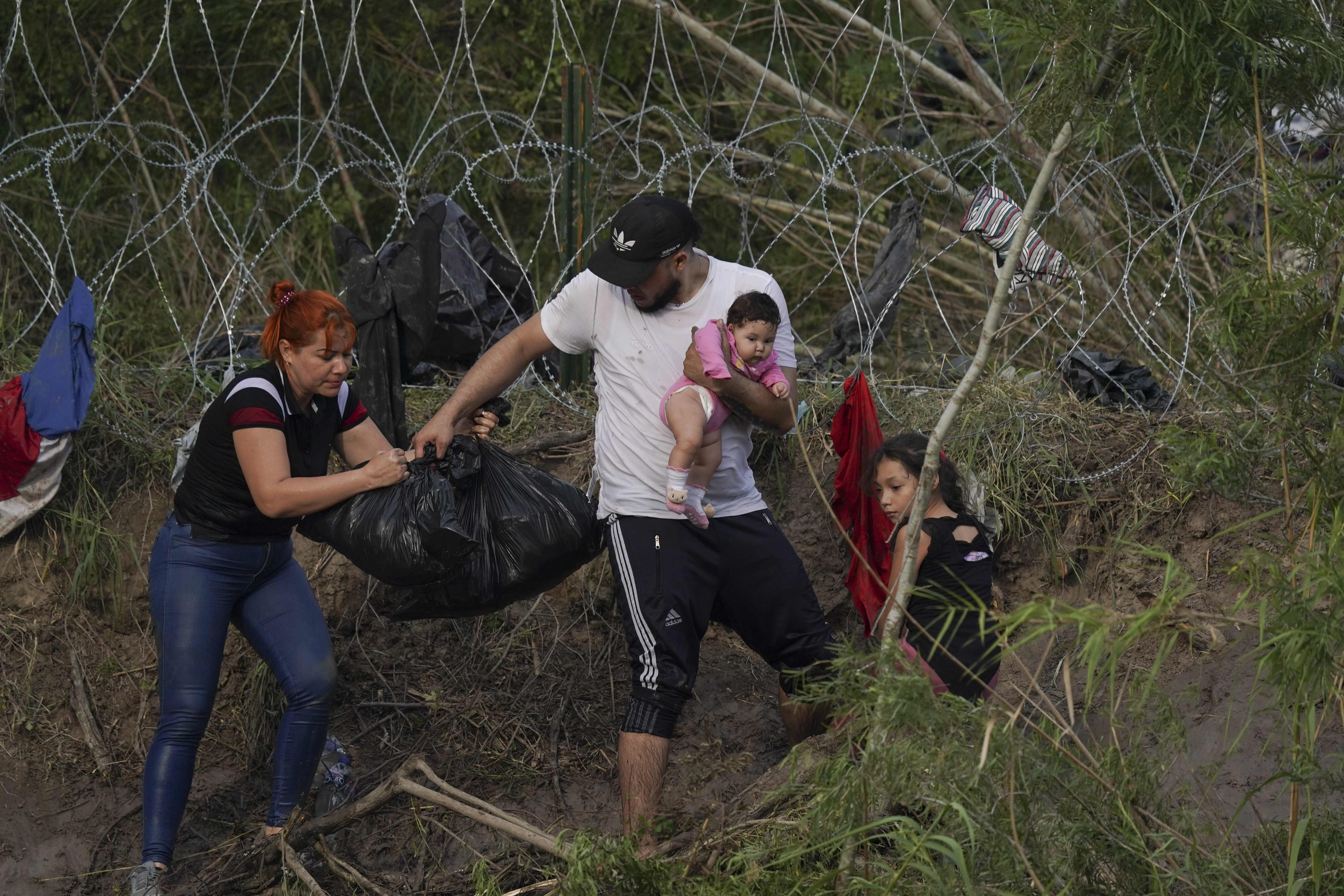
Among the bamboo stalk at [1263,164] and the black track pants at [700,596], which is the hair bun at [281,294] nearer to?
the black track pants at [700,596]

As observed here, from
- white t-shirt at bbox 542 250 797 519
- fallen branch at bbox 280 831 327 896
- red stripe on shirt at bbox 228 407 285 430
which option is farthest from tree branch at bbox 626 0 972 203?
fallen branch at bbox 280 831 327 896

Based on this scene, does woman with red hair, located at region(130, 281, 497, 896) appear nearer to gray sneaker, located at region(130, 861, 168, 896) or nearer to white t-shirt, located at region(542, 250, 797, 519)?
gray sneaker, located at region(130, 861, 168, 896)

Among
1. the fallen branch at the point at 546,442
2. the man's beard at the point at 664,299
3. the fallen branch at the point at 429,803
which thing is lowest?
the fallen branch at the point at 429,803

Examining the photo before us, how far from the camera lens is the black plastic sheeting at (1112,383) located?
4832 millimetres

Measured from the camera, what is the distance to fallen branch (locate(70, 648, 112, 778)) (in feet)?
13.6

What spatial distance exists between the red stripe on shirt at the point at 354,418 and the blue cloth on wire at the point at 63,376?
4.20 feet

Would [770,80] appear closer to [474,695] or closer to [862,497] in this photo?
[862,497]

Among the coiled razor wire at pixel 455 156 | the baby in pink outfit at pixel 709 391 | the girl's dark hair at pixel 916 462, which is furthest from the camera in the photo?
the coiled razor wire at pixel 455 156

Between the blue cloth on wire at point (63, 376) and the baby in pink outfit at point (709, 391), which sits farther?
the blue cloth on wire at point (63, 376)

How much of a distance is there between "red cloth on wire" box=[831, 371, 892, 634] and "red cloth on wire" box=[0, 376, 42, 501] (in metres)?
2.76

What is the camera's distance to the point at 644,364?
10.8 ft

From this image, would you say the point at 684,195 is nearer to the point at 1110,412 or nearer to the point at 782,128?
the point at 782,128

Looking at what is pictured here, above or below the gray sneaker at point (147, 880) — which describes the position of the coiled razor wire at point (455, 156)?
above

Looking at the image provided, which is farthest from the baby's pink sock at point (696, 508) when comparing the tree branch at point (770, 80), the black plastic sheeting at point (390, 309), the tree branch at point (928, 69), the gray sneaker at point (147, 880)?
the tree branch at point (928, 69)
